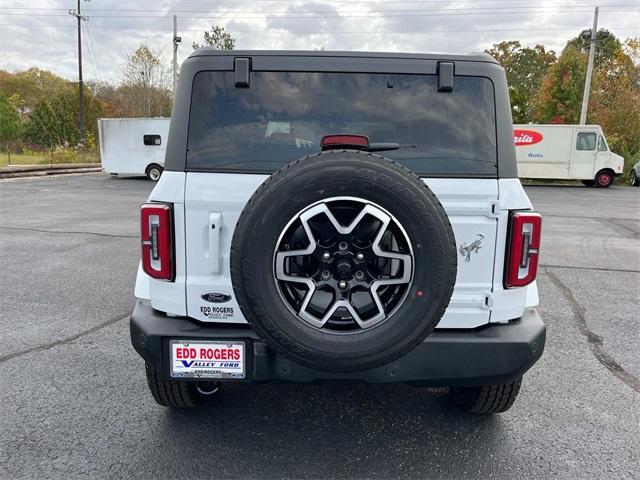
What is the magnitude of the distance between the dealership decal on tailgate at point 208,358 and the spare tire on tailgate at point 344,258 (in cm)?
30

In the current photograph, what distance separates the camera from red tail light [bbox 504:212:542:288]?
238cm

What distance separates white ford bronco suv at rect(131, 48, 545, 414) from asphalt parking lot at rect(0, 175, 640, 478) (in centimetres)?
50

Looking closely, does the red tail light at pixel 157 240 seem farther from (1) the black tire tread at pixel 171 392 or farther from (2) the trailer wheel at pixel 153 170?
(2) the trailer wheel at pixel 153 170

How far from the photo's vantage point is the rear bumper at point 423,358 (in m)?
2.34

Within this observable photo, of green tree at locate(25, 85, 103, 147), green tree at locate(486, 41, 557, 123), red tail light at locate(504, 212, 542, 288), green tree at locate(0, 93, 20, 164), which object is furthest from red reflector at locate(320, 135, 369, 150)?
green tree at locate(486, 41, 557, 123)

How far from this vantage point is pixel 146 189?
18.2 m

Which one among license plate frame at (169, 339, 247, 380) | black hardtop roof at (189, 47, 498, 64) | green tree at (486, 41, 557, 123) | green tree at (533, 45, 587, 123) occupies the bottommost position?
license plate frame at (169, 339, 247, 380)

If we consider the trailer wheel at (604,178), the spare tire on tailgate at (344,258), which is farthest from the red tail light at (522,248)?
the trailer wheel at (604,178)

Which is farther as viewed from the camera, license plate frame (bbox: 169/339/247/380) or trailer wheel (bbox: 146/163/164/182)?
trailer wheel (bbox: 146/163/164/182)

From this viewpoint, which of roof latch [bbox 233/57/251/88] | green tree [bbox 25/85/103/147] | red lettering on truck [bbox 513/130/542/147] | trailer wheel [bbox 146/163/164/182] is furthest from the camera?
green tree [bbox 25/85/103/147]

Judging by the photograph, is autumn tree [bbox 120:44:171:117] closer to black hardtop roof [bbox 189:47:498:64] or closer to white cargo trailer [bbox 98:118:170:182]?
white cargo trailer [bbox 98:118:170:182]

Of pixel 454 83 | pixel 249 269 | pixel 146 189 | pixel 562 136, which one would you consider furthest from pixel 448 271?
pixel 562 136

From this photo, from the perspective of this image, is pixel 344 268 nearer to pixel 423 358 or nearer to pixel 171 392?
pixel 423 358

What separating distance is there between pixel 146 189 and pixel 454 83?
17.2 m
